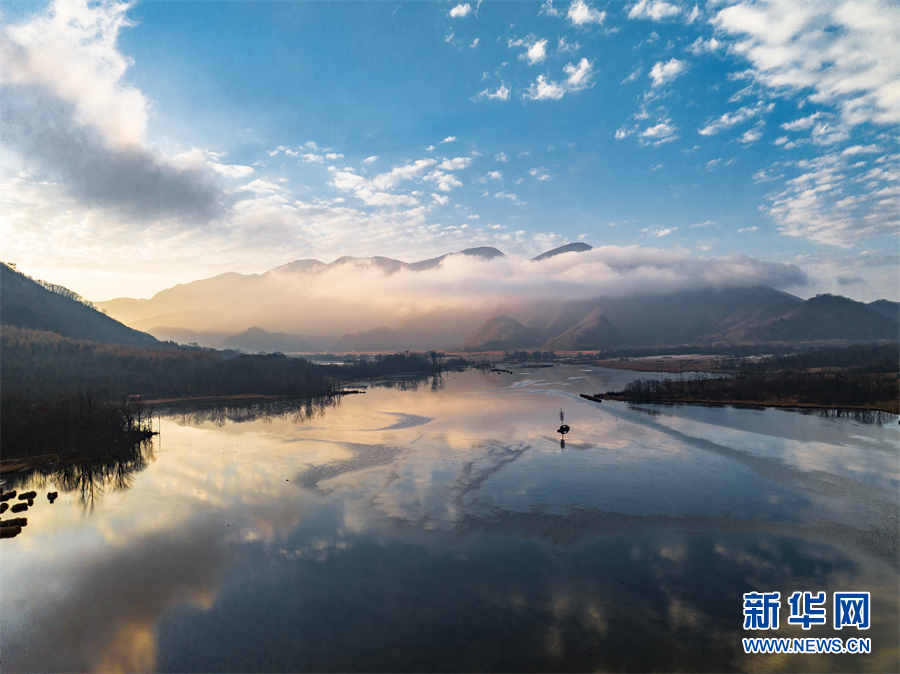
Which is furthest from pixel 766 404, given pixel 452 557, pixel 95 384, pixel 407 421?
pixel 95 384

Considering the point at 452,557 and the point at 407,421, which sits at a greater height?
the point at 452,557

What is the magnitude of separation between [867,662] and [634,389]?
50.7 metres

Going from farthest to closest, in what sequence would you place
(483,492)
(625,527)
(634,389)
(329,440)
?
(634,389) < (329,440) < (483,492) < (625,527)

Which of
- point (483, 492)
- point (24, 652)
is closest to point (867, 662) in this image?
point (483, 492)

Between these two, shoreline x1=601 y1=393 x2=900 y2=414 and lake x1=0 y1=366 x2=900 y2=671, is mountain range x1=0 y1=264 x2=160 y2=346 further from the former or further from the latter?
shoreline x1=601 y1=393 x2=900 y2=414

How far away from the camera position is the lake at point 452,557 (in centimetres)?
1040

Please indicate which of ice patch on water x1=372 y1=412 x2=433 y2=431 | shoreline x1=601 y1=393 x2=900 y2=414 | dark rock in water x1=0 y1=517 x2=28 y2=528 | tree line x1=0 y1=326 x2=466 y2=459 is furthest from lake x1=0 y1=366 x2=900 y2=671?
shoreline x1=601 y1=393 x2=900 y2=414

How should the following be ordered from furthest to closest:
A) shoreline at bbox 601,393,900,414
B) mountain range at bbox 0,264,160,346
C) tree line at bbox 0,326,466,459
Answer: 1. mountain range at bbox 0,264,160,346
2. shoreline at bbox 601,393,900,414
3. tree line at bbox 0,326,466,459

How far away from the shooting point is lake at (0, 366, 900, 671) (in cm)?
1040

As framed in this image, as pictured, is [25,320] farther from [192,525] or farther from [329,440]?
[192,525]

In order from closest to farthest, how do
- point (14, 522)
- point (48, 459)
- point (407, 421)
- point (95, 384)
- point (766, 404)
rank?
point (14, 522) → point (48, 459) → point (407, 421) → point (766, 404) → point (95, 384)

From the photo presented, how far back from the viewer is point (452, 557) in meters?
14.5

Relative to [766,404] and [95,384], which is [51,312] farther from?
[766,404]

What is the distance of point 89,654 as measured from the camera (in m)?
10.6
